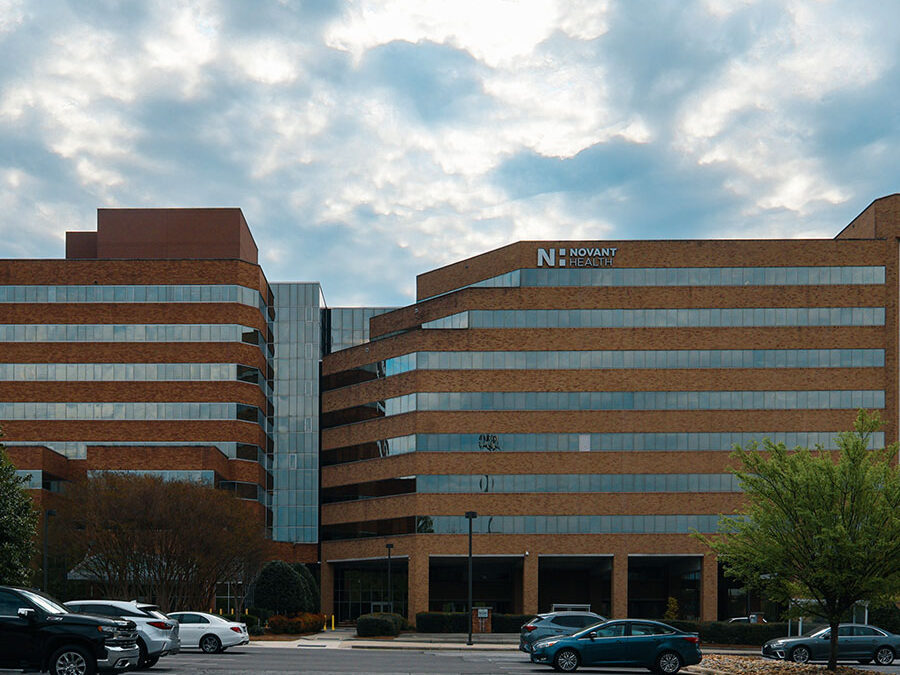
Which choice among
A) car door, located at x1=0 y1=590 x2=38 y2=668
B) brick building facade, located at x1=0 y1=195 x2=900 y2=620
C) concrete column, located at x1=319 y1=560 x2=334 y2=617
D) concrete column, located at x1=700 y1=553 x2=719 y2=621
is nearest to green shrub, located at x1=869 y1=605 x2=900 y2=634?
concrete column, located at x1=700 y1=553 x2=719 y2=621

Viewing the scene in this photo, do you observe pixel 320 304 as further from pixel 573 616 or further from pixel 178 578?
pixel 573 616

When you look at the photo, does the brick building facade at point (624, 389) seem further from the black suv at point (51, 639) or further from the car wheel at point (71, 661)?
the car wheel at point (71, 661)

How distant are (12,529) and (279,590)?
81.7 feet

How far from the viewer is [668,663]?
1166 inches

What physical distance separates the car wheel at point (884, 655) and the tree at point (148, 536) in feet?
102

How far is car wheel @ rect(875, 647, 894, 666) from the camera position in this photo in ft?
129

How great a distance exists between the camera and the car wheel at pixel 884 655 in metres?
39.2

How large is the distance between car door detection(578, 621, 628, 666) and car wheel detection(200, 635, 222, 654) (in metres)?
14.2

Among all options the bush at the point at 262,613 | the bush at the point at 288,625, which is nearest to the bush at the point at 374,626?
the bush at the point at 288,625

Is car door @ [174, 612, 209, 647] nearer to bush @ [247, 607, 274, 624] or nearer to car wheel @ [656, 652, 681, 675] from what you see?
car wheel @ [656, 652, 681, 675]

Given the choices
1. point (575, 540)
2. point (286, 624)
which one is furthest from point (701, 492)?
point (286, 624)

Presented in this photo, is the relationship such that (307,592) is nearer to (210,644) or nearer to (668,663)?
(210,644)

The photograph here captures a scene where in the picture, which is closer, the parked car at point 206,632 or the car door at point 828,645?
the parked car at point 206,632

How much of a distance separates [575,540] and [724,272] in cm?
2170
